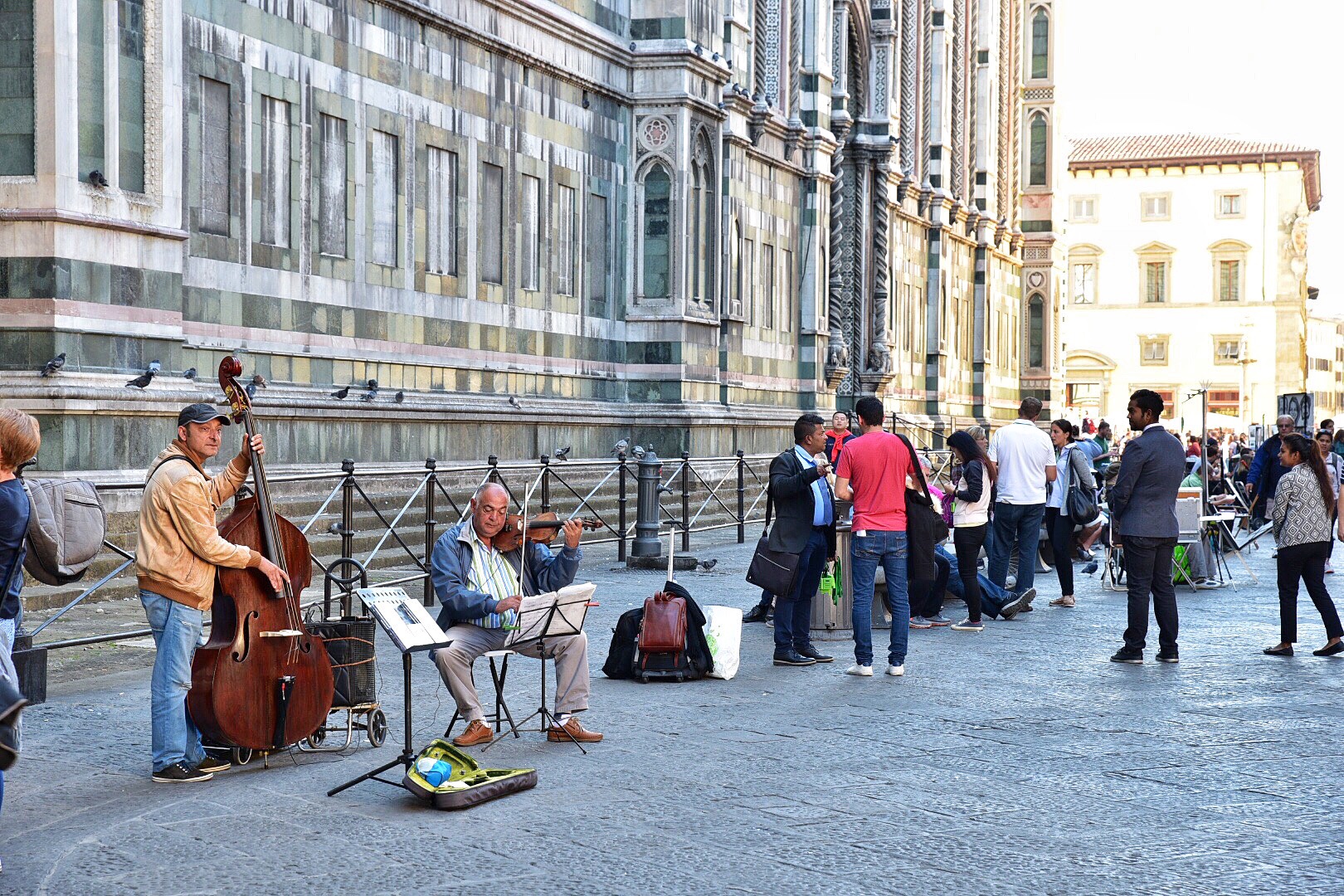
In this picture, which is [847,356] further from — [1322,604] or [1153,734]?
[1153,734]

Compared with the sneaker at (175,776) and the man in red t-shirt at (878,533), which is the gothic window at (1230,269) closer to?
the man in red t-shirt at (878,533)

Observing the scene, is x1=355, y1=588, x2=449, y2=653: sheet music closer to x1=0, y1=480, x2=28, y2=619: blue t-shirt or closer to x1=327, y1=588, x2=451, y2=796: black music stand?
x1=327, y1=588, x2=451, y2=796: black music stand

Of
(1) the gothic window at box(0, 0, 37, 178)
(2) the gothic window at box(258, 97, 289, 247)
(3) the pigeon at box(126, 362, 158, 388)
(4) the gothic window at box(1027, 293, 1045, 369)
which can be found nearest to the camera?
(1) the gothic window at box(0, 0, 37, 178)

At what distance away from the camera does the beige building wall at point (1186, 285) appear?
88.9 m

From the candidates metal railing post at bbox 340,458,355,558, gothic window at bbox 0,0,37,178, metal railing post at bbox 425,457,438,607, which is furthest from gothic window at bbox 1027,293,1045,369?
gothic window at bbox 0,0,37,178

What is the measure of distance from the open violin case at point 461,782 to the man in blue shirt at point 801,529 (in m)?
4.41

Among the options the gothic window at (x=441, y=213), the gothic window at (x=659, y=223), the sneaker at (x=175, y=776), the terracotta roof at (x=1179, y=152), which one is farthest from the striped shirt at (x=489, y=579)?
the terracotta roof at (x=1179, y=152)

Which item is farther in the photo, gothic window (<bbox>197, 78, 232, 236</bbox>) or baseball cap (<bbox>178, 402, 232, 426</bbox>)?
gothic window (<bbox>197, 78, 232, 236</bbox>)

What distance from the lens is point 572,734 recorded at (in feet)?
28.8

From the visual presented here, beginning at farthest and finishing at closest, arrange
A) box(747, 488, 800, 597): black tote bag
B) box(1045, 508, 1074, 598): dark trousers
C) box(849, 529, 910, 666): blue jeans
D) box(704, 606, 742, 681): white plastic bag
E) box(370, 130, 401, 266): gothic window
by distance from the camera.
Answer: box(370, 130, 401, 266): gothic window < box(1045, 508, 1074, 598): dark trousers < box(747, 488, 800, 597): black tote bag < box(849, 529, 910, 666): blue jeans < box(704, 606, 742, 681): white plastic bag

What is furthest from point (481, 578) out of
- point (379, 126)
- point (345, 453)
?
point (379, 126)

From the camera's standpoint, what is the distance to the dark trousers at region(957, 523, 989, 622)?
553 inches

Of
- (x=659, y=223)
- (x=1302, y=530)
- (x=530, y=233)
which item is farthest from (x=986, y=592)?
(x=659, y=223)

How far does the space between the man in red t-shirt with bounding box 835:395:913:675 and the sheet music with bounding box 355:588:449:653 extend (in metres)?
3.98
